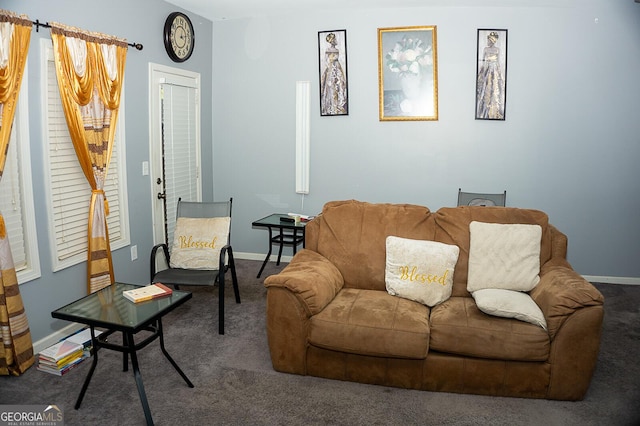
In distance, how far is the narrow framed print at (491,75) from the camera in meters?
4.69

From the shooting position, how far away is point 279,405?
270 cm

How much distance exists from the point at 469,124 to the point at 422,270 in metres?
2.26

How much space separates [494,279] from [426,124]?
2216 mm

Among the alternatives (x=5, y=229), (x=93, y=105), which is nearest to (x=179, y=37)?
(x=93, y=105)

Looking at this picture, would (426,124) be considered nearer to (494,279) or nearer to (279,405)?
(494,279)

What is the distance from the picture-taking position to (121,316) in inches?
102

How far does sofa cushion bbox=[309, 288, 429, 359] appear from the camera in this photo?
2744mm

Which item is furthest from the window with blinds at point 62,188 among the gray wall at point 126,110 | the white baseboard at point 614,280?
the white baseboard at point 614,280

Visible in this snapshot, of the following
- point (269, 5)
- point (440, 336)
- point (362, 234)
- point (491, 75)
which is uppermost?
point (269, 5)

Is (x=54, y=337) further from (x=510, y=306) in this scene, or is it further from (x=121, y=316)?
(x=510, y=306)

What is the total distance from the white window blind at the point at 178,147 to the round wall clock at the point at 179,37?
0.30 m

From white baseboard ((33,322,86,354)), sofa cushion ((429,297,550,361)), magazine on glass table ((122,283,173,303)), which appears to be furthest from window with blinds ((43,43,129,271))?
sofa cushion ((429,297,550,361))

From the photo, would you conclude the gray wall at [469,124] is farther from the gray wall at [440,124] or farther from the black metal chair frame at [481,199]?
the black metal chair frame at [481,199]

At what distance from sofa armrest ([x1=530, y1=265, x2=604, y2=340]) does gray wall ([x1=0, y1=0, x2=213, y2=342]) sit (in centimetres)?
314
